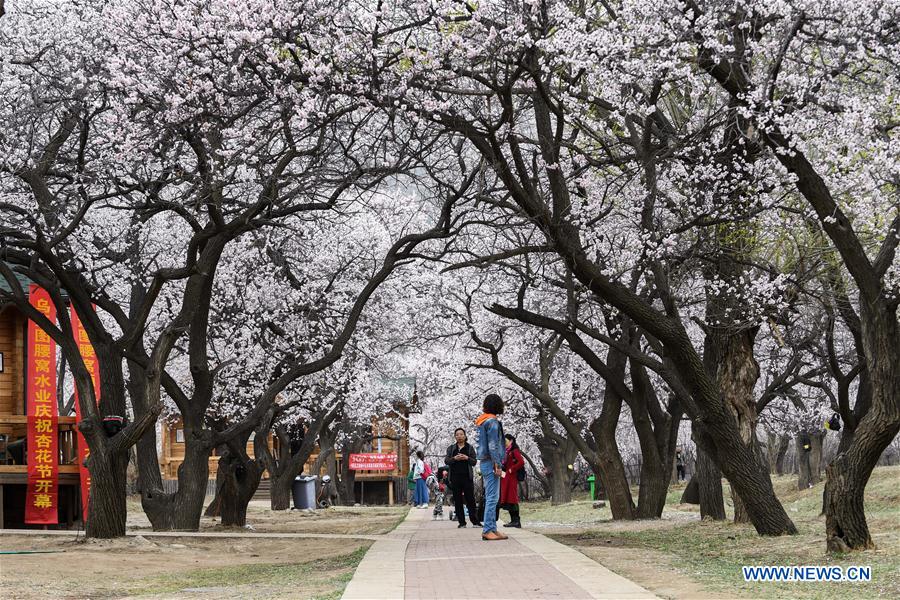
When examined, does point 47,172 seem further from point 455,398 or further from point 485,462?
point 455,398

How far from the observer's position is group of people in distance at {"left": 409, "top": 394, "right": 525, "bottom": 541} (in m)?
13.1

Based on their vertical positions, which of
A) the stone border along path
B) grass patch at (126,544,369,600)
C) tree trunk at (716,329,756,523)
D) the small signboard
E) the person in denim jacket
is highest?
tree trunk at (716,329,756,523)

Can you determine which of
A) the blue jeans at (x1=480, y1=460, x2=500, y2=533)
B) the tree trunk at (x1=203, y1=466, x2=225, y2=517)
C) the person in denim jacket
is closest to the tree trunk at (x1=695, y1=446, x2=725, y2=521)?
the blue jeans at (x1=480, y1=460, x2=500, y2=533)

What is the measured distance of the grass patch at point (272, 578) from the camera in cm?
941

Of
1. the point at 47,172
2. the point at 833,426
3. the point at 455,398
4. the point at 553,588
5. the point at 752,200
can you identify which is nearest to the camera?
the point at 553,588

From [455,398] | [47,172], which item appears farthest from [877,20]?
[455,398]

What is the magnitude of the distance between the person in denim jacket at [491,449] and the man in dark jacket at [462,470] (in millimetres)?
3163

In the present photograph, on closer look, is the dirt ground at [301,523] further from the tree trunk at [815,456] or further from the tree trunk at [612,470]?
the tree trunk at [815,456]

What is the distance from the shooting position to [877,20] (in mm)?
10289

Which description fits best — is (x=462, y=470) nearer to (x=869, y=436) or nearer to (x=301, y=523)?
(x=869, y=436)

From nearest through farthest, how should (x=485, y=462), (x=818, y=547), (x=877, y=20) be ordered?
(x=877, y=20) < (x=818, y=547) < (x=485, y=462)

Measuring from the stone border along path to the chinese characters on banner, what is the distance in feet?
38.4

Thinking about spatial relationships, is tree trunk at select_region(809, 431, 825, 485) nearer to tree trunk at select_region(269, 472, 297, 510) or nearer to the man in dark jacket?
tree trunk at select_region(269, 472, 297, 510)

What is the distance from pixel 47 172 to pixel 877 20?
12.2m
